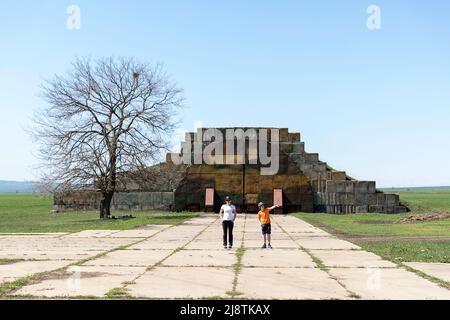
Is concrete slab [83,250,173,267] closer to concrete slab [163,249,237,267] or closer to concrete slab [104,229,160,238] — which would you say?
concrete slab [163,249,237,267]

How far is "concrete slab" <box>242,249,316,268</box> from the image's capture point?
1351cm

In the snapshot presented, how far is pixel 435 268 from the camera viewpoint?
41.3 feet

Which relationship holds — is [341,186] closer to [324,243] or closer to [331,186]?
[331,186]

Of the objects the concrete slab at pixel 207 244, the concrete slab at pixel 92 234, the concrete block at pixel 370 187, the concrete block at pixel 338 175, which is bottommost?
the concrete slab at pixel 207 244

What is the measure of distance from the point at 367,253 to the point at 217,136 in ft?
97.7

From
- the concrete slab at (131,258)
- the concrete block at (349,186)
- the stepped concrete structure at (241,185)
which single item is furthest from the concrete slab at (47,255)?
the concrete block at (349,186)

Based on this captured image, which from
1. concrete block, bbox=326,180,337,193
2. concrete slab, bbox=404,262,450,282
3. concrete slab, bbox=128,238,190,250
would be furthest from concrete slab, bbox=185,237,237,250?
concrete block, bbox=326,180,337,193

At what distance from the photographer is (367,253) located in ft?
51.9

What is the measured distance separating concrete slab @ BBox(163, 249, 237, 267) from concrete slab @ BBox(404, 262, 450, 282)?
13.9 ft

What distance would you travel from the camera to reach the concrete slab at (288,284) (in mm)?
9391

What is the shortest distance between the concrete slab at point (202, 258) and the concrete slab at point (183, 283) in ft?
2.39

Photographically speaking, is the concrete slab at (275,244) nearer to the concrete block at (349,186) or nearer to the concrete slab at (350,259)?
the concrete slab at (350,259)
